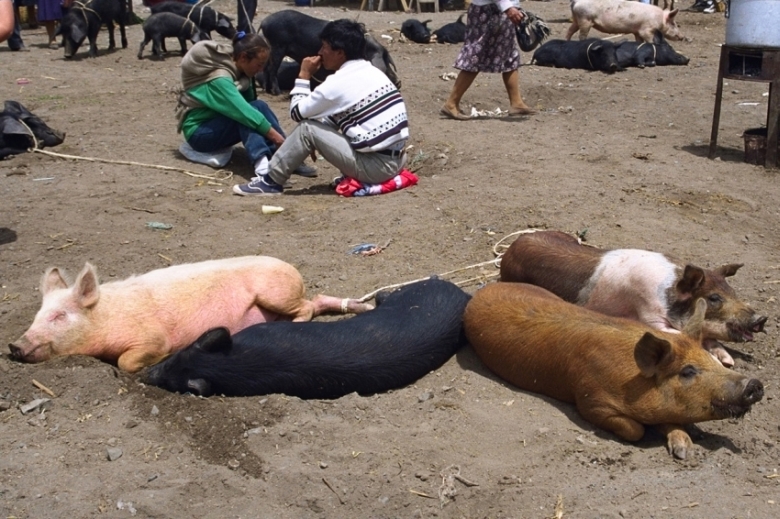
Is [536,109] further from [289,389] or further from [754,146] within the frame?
[289,389]

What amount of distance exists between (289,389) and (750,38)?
555 centimetres

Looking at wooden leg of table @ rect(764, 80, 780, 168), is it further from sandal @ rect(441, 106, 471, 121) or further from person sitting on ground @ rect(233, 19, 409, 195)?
person sitting on ground @ rect(233, 19, 409, 195)

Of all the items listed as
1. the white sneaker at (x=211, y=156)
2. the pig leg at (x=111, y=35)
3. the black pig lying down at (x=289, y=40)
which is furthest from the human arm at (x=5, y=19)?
the pig leg at (x=111, y=35)

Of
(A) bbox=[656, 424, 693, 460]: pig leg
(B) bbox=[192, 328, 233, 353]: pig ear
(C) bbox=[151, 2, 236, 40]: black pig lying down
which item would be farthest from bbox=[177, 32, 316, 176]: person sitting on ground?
(C) bbox=[151, 2, 236, 40]: black pig lying down

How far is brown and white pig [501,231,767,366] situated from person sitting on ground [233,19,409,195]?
2217 millimetres

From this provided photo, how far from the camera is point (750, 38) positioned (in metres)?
7.79

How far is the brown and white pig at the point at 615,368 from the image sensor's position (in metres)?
3.72

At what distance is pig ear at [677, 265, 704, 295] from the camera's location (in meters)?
4.34

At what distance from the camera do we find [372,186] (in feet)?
23.8

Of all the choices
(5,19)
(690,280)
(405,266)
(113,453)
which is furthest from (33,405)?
(690,280)

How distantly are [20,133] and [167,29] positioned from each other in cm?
618

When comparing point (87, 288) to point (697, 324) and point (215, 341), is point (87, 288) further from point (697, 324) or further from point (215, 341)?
point (697, 324)

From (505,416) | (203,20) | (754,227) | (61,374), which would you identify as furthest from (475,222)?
(203,20)

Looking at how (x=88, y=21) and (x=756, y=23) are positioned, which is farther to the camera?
(x=88, y=21)
